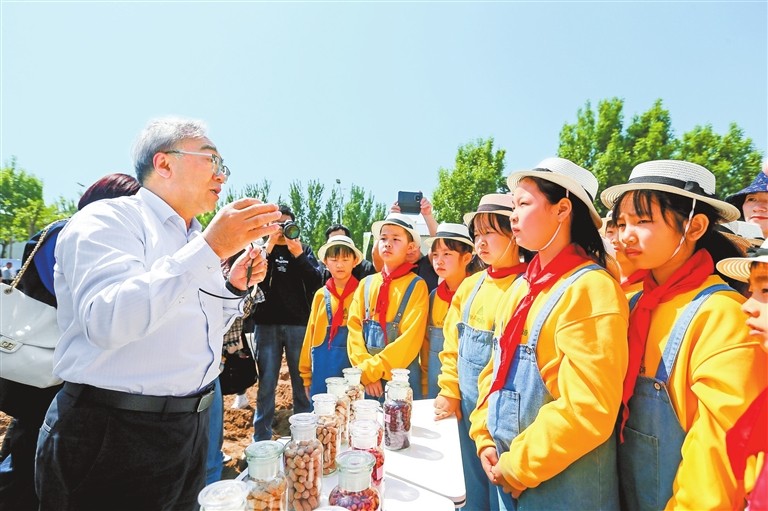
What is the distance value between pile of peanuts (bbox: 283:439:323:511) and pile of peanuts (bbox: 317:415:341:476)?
254 mm

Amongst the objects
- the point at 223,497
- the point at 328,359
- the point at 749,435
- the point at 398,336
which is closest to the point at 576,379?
the point at 749,435

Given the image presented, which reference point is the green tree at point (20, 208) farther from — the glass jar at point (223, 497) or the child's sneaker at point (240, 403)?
the glass jar at point (223, 497)

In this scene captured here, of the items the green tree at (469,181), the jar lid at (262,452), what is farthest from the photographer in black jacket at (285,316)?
the green tree at (469,181)

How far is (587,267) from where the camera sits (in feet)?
5.90

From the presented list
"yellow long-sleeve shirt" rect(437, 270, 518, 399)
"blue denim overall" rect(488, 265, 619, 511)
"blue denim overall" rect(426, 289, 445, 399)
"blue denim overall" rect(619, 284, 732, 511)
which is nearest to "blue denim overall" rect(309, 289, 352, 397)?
"blue denim overall" rect(426, 289, 445, 399)

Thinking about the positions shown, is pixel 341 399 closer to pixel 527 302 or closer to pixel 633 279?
pixel 527 302

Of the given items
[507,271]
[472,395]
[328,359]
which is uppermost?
[507,271]

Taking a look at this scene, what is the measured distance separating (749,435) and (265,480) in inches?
62.6

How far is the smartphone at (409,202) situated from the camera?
4438 millimetres

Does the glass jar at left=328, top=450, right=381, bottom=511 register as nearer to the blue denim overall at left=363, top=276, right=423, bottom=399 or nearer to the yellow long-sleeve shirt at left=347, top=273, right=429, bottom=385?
the yellow long-sleeve shirt at left=347, top=273, right=429, bottom=385

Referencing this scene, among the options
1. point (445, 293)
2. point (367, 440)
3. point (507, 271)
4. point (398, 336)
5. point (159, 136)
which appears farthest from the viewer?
point (445, 293)

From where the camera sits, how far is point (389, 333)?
3.54m

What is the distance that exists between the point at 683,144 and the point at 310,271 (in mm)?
23448

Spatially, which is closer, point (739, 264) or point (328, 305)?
point (739, 264)
